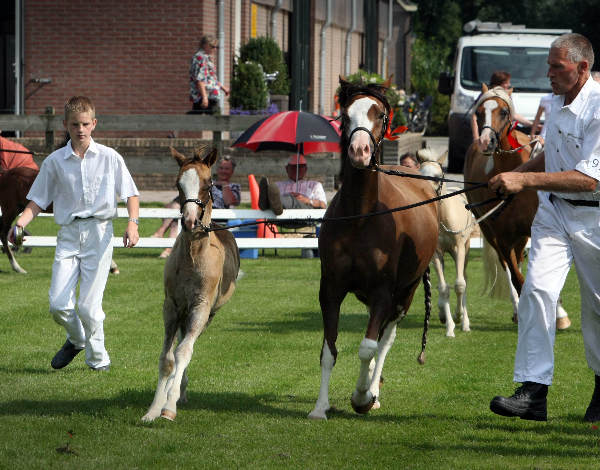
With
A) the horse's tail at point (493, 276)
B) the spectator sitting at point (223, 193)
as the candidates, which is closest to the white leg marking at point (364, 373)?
the horse's tail at point (493, 276)

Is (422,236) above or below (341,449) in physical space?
above

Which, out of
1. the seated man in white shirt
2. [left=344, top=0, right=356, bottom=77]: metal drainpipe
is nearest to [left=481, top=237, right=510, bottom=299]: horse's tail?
the seated man in white shirt

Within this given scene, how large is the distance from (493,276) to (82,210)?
5.19 m

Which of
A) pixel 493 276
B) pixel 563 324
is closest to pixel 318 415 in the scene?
pixel 563 324

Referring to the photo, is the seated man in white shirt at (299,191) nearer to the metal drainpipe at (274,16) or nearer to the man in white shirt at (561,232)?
the man in white shirt at (561,232)

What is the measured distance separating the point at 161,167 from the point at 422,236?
13.1 m

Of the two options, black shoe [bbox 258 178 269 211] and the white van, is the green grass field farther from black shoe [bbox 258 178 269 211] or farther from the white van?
the white van

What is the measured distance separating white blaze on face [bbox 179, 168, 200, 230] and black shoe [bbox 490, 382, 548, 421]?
→ 7.01 ft

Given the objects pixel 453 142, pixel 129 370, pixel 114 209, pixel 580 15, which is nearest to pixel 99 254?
pixel 114 209

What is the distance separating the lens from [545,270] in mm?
6668

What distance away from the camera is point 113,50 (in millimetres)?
25234

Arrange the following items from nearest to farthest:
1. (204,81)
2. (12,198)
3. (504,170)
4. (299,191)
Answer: (504,170)
(12,198)
(299,191)
(204,81)

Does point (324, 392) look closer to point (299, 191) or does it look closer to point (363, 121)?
point (363, 121)

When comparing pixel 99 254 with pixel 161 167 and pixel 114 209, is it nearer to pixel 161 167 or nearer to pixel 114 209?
pixel 114 209
